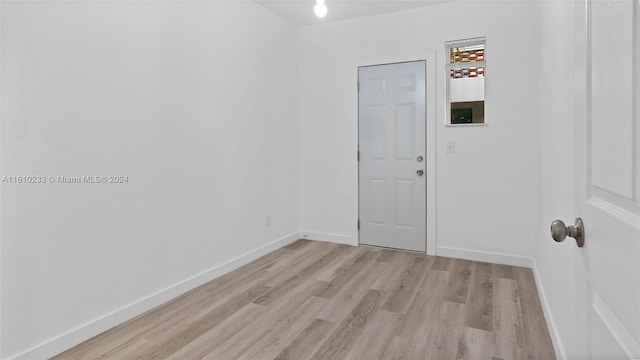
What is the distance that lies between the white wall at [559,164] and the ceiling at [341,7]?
157 cm

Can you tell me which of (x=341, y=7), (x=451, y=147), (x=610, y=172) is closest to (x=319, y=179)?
(x=451, y=147)

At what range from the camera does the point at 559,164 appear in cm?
209

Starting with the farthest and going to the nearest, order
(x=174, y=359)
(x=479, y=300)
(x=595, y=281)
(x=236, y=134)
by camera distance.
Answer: (x=236, y=134) → (x=479, y=300) → (x=174, y=359) → (x=595, y=281)

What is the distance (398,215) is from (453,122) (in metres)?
1.21

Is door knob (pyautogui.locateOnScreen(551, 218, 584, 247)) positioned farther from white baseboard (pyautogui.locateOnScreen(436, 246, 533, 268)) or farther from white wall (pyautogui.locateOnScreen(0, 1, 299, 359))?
white baseboard (pyautogui.locateOnScreen(436, 246, 533, 268))

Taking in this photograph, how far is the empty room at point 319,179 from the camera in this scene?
100cm

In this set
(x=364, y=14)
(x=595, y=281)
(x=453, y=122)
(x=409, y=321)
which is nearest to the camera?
(x=595, y=281)

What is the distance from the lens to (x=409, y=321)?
251 centimetres

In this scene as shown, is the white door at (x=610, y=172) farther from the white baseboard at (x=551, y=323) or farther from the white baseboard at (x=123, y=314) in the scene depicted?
the white baseboard at (x=123, y=314)

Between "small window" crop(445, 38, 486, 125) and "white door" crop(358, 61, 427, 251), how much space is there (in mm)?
304

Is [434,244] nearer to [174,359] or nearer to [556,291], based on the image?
[556,291]

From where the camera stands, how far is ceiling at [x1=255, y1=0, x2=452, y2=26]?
3.92 meters

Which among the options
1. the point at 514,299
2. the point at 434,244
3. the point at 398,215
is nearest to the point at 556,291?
the point at 514,299

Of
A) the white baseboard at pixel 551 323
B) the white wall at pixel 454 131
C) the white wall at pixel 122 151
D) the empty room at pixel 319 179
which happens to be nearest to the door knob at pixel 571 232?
the empty room at pixel 319 179
